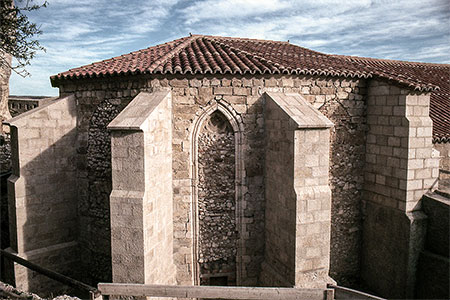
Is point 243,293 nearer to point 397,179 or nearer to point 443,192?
point 397,179

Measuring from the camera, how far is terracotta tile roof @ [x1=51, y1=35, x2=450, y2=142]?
294 inches

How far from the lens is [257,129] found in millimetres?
7891

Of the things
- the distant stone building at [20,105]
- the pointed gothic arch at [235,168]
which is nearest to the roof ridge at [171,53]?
the pointed gothic arch at [235,168]

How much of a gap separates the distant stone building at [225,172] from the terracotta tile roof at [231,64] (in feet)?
0.18

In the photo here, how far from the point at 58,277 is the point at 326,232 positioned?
5.55 m

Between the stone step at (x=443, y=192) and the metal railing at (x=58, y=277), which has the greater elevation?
the stone step at (x=443, y=192)

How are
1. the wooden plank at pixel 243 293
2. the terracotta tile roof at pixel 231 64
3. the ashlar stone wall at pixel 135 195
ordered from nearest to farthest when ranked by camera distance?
1. the wooden plank at pixel 243 293
2. the ashlar stone wall at pixel 135 195
3. the terracotta tile roof at pixel 231 64

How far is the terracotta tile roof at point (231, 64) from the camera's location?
7.47m

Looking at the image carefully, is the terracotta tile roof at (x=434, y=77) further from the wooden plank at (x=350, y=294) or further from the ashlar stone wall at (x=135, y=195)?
the ashlar stone wall at (x=135, y=195)

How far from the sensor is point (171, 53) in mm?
8297

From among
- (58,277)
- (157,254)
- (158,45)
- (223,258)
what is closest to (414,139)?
(223,258)

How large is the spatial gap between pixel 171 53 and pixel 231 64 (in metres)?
1.67

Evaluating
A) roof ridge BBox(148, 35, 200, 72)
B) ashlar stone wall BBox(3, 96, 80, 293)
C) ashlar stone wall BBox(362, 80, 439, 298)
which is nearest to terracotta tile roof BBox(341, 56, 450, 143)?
ashlar stone wall BBox(362, 80, 439, 298)

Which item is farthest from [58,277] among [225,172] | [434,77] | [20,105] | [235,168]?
[20,105]
